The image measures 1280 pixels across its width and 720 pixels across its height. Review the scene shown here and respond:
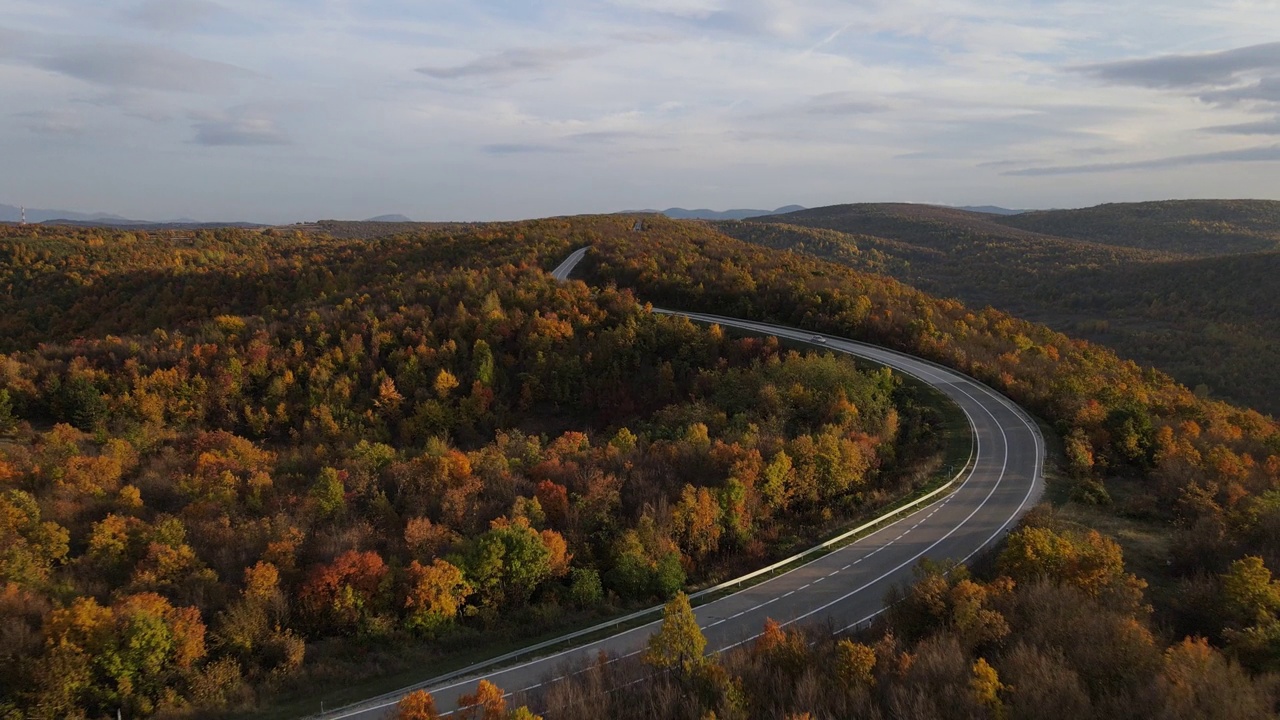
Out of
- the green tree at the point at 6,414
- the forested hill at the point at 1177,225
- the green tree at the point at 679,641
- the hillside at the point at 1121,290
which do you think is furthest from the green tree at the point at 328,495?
the forested hill at the point at 1177,225

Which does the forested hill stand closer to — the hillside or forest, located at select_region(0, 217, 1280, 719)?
the hillside

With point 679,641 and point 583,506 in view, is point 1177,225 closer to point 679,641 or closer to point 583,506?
point 583,506

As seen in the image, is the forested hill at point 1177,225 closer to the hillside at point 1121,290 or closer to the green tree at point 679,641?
the hillside at point 1121,290

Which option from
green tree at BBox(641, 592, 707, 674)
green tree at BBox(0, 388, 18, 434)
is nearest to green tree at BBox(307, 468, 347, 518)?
green tree at BBox(641, 592, 707, 674)

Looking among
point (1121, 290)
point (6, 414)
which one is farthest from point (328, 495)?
point (1121, 290)

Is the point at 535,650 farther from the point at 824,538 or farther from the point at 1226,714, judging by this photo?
the point at 1226,714

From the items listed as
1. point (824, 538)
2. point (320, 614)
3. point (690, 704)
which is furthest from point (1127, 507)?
point (320, 614)

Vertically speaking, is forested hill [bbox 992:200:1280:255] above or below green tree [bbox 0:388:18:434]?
above
